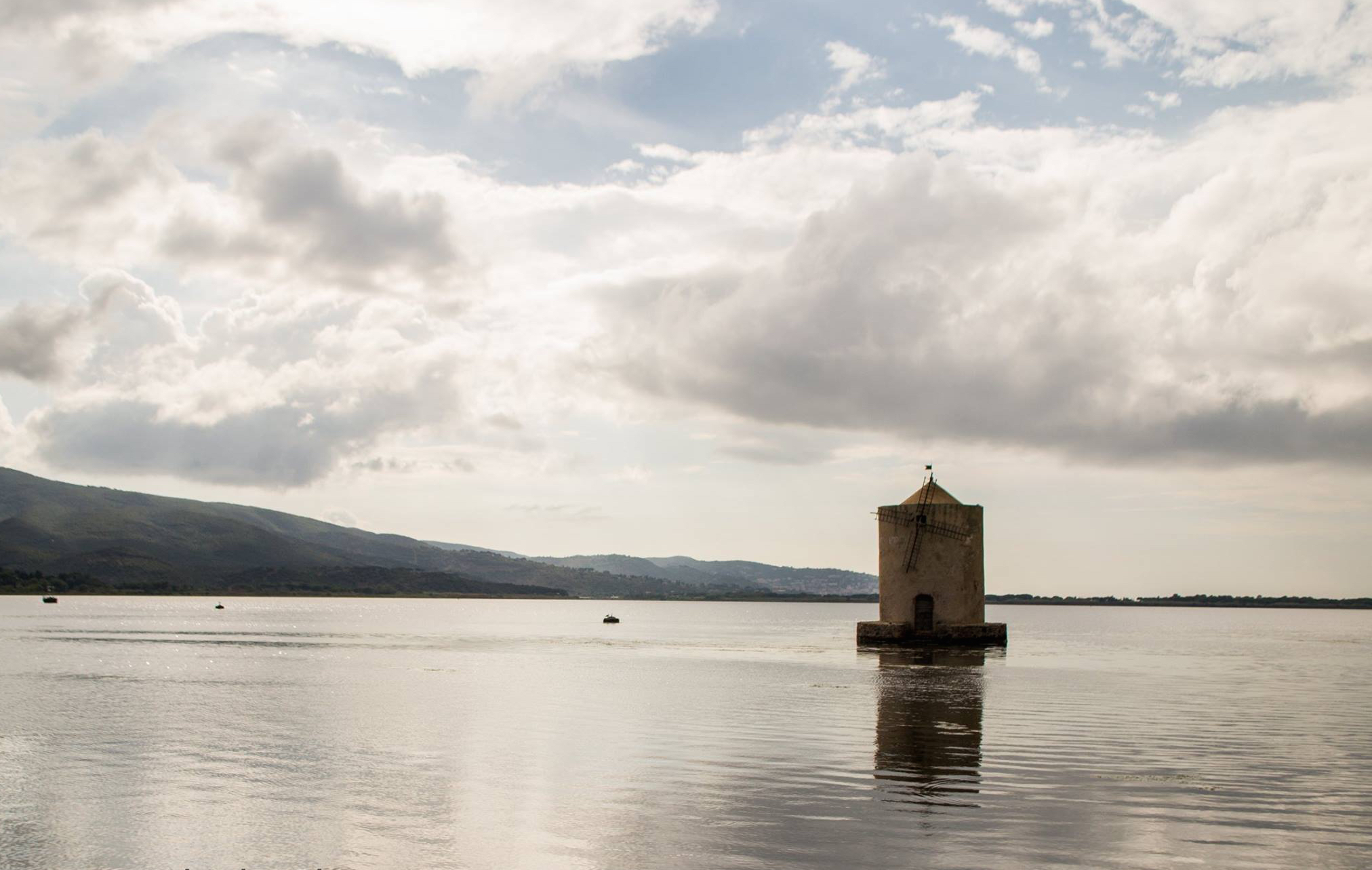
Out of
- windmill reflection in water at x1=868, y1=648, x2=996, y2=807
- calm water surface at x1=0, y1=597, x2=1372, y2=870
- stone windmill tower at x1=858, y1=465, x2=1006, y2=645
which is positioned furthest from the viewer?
stone windmill tower at x1=858, y1=465, x2=1006, y2=645

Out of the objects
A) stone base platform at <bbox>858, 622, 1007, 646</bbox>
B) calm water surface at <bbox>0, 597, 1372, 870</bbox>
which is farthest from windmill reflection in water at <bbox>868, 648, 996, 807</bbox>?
stone base platform at <bbox>858, 622, 1007, 646</bbox>

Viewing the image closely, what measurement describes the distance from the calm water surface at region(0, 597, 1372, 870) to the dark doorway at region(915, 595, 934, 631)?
28.5 feet

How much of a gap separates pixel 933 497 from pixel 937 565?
2948mm

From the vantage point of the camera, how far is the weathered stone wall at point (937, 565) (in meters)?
51.4

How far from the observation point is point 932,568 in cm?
5172

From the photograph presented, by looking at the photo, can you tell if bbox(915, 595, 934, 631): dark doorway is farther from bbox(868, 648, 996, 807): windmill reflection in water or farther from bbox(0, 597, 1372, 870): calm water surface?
bbox(0, 597, 1372, 870): calm water surface

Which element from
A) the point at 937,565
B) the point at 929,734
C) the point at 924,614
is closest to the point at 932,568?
→ the point at 937,565

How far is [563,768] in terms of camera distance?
60.1 ft

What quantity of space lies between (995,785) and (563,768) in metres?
6.45

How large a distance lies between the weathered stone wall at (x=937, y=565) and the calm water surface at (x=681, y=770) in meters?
8.65

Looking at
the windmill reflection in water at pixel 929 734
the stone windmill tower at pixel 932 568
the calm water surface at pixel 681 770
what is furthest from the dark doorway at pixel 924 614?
the calm water surface at pixel 681 770

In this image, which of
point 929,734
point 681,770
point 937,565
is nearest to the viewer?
point 681,770

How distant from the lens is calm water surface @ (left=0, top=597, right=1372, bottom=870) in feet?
40.5

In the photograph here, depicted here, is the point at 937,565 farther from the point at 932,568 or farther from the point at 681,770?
the point at 681,770
